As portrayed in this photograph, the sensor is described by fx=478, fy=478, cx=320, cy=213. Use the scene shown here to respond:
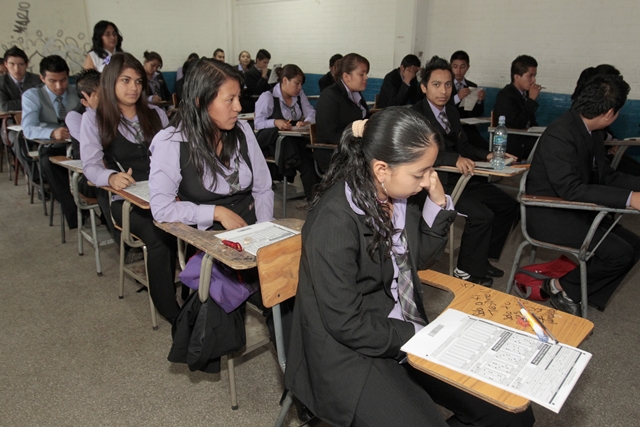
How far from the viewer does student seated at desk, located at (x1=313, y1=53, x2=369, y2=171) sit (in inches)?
142

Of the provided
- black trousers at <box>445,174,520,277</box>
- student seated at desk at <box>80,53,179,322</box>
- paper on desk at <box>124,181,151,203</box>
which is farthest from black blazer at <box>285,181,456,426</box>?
black trousers at <box>445,174,520,277</box>

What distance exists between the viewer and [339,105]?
144 inches

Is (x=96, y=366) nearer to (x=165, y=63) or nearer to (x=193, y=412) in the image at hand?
(x=193, y=412)

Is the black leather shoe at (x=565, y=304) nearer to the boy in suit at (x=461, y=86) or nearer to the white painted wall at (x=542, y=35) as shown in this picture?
the boy in suit at (x=461, y=86)

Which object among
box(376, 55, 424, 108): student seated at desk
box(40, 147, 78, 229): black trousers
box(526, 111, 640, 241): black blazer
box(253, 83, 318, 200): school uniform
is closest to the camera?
box(526, 111, 640, 241): black blazer

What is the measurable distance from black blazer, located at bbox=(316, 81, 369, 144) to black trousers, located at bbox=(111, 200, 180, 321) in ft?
5.37

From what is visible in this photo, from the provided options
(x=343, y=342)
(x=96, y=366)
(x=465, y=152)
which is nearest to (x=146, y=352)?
(x=96, y=366)

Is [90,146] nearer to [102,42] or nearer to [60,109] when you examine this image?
[60,109]

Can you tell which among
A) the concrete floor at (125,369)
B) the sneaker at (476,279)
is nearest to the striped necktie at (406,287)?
the concrete floor at (125,369)

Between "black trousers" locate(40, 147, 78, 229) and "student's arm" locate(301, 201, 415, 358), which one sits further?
"black trousers" locate(40, 147, 78, 229)

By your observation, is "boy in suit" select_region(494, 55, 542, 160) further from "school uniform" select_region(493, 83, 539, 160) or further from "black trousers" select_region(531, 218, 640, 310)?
"black trousers" select_region(531, 218, 640, 310)

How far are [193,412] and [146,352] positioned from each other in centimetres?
51

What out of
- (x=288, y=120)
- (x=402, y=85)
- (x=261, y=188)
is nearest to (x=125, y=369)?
(x=261, y=188)

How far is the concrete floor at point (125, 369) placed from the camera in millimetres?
1883
